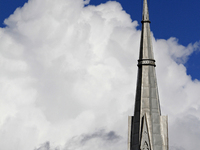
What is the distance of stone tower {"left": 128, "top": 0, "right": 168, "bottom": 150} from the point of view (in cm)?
5231

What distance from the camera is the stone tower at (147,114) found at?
172ft

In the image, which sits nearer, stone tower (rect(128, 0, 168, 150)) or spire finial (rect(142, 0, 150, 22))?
stone tower (rect(128, 0, 168, 150))

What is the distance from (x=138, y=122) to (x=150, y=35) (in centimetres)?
989

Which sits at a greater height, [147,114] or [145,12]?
[145,12]

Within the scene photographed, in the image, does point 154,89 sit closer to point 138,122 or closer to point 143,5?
point 138,122

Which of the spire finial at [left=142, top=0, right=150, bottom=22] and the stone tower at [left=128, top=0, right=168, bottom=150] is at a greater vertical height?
the spire finial at [left=142, top=0, right=150, bottom=22]

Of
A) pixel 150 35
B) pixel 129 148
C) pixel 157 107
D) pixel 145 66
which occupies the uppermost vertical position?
pixel 150 35

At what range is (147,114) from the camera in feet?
175

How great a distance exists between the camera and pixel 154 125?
5294cm

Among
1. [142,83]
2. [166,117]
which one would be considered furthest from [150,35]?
[166,117]

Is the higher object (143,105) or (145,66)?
(145,66)

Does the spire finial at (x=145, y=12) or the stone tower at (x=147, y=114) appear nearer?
the stone tower at (x=147, y=114)

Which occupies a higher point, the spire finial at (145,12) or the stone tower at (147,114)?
the spire finial at (145,12)

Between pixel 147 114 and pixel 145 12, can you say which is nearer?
pixel 147 114
